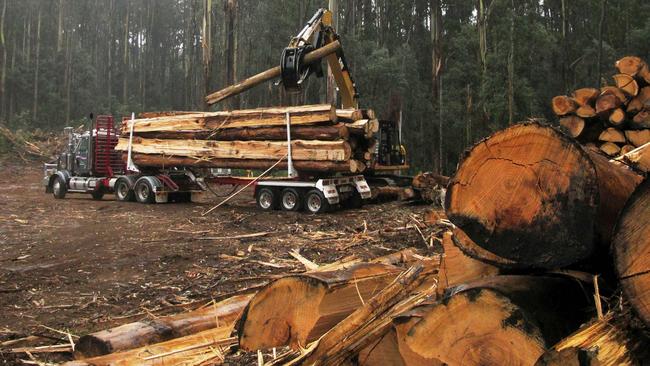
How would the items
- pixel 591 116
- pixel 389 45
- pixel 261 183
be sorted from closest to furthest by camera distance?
pixel 591 116 → pixel 261 183 → pixel 389 45

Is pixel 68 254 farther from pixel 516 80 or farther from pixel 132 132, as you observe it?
pixel 516 80

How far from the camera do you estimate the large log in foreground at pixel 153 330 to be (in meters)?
4.09

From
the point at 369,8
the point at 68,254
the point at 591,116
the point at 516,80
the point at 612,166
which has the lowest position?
the point at 68,254

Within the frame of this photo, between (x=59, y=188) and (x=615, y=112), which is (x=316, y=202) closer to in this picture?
(x=615, y=112)

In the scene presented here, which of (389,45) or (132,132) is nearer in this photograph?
(132,132)

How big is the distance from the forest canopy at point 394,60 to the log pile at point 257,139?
4.30m

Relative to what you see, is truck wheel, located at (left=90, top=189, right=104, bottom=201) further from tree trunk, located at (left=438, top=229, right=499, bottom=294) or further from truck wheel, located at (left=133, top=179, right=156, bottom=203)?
tree trunk, located at (left=438, top=229, right=499, bottom=294)

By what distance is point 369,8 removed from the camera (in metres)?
46.1

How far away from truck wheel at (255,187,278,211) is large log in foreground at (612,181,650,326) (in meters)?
Result: 13.2

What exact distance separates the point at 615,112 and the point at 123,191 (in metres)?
14.0

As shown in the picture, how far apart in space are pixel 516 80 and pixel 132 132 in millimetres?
21730

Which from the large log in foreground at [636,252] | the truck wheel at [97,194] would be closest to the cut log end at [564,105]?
the large log in foreground at [636,252]

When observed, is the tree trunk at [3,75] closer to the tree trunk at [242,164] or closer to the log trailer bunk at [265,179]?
the log trailer bunk at [265,179]

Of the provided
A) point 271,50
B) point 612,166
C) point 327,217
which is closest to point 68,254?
point 327,217
